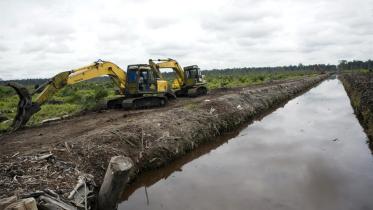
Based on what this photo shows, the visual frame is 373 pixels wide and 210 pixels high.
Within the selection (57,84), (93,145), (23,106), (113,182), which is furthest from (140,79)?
(113,182)

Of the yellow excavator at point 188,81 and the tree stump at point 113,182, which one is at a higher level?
Answer: the yellow excavator at point 188,81

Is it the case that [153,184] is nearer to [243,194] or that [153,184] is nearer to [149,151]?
[149,151]

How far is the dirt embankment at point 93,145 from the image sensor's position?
284 inches

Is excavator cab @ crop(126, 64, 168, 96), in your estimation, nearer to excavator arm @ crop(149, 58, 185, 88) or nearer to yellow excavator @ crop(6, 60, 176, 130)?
yellow excavator @ crop(6, 60, 176, 130)

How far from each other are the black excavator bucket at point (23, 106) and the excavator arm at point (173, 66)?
29.9ft

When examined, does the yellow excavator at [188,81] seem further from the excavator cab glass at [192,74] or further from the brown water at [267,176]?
the brown water at [267,176]

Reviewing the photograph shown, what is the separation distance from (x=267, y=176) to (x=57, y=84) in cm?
1010

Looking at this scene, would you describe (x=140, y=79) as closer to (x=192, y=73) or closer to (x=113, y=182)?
(x=192, y=73)

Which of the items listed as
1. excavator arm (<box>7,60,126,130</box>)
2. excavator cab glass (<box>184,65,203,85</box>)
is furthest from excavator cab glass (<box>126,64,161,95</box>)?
excavator cab glass (<box>184,65,203,85</box>)

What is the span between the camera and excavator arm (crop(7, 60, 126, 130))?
12.9 meters

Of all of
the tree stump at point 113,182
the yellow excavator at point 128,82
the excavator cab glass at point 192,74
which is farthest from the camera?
the excavator cab glass at point 192,74

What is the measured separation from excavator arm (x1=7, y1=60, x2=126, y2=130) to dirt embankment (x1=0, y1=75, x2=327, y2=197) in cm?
78

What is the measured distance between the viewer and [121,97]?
19156 mm

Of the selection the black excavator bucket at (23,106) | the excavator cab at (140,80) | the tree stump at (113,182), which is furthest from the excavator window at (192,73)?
the tree stump at (113,182)
